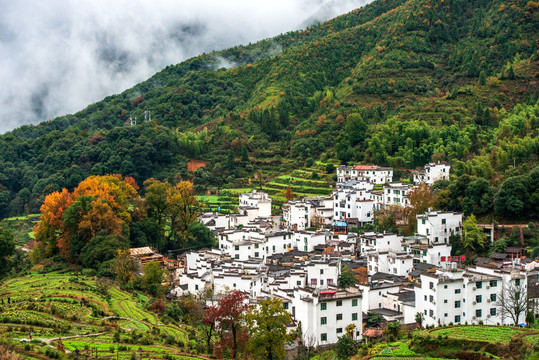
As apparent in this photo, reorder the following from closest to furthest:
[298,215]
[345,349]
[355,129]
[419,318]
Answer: [345,349]
[419,318]
[298,215]
[355,129]

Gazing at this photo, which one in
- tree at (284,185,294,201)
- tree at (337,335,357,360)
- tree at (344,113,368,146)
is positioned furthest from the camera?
tree at (344,113,368,146)

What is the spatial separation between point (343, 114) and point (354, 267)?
35.8 m

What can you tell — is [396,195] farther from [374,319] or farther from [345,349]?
[345,349]

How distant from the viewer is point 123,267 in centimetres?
3459

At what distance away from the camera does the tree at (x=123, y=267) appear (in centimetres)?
3441

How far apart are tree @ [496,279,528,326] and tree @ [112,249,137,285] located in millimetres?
20295

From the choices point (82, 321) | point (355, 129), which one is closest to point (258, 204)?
point (355, 129)

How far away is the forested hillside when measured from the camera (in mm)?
57906

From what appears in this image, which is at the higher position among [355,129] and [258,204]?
[355,129]

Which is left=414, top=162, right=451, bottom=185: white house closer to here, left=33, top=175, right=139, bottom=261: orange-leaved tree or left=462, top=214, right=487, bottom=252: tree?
left=462, top=214, right=487, bottom=252: tree

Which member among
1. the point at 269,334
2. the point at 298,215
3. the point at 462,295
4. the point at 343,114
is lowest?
the point at 269,334

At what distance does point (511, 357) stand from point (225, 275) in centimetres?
1968

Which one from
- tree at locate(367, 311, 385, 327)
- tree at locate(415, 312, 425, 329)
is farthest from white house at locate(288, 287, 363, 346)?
tree at locate(415, 312, 425, 329)

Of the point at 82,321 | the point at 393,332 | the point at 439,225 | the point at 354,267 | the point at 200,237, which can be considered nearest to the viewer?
the point at 393,332
